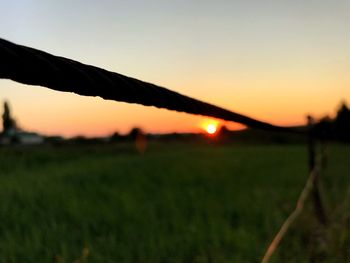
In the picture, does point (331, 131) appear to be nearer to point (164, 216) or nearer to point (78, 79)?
point (164, 216)

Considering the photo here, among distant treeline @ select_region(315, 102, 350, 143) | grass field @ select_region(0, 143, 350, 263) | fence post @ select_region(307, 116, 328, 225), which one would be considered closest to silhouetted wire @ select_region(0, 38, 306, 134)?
grass field @ select_region(0, 143, 350, 263)

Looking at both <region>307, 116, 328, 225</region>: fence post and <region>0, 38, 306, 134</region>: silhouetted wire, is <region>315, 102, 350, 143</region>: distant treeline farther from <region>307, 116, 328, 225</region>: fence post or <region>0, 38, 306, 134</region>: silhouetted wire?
<region>0, 38, 306, 134</region>: silhouetted wire

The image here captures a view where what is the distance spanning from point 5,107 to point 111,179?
546cm

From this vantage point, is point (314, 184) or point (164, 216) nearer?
point (314, 184)

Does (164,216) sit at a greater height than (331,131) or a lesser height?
lesser

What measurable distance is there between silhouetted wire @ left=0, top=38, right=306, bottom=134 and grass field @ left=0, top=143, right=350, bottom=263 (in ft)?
7.31

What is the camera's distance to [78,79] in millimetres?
778

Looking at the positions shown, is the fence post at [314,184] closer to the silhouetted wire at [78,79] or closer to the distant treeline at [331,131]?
the distant treeline at [331,131]

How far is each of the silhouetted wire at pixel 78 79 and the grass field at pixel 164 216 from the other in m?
2.23

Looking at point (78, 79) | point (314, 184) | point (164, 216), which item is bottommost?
point (164, 216)

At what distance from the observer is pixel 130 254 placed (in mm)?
3496

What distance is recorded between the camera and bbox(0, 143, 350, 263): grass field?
11.4 feet

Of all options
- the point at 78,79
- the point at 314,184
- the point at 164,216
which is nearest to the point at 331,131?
the point at 314,184

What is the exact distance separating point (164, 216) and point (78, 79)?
4143 mm
